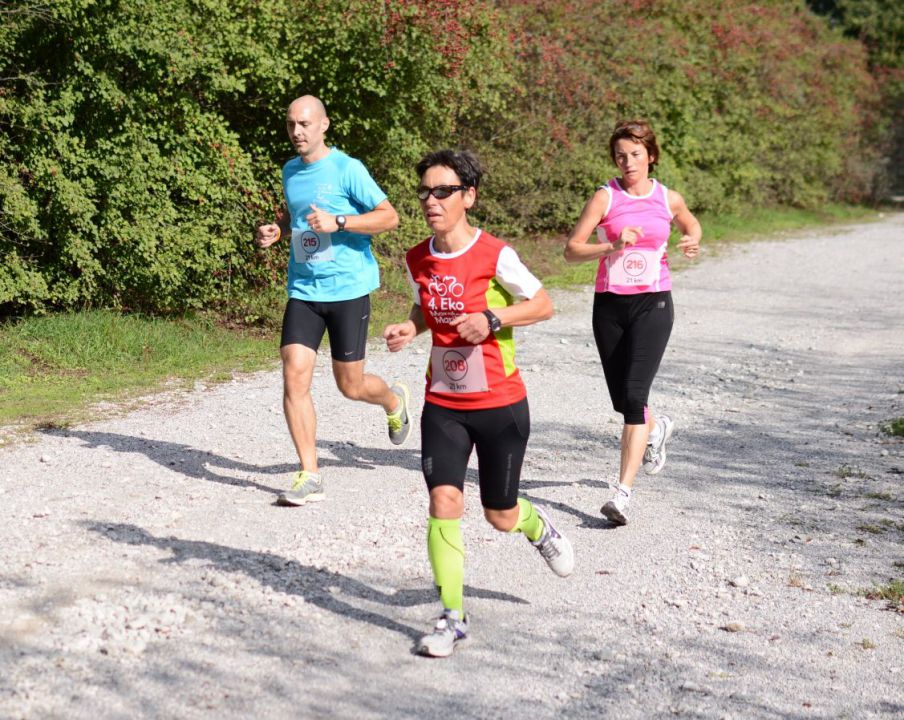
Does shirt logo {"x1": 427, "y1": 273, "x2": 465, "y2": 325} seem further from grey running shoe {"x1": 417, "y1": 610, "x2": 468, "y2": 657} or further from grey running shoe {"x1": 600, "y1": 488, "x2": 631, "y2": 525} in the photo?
grey running shoe {"x1": 600, "y1": 488, "x2": 631, "y2": 525}

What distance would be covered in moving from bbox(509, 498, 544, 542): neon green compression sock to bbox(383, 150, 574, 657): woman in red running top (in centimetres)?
24

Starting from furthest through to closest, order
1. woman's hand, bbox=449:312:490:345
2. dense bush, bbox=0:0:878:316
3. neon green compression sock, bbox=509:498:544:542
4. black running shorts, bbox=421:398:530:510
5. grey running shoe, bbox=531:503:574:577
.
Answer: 1. dense bush, bbox=0:0:878:316
2. grey running shoe, bbox=531:503:574:577
3. neon green compression sock, bbox=509:498:544:542
4. black running shorts, bbox=421:398:530:510
5. woman's hand, bbox=449:312:490:345

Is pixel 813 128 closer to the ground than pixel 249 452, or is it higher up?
higher up

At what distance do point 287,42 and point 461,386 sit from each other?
27.2 ft

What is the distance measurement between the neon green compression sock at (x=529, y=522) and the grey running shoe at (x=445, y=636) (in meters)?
0.47

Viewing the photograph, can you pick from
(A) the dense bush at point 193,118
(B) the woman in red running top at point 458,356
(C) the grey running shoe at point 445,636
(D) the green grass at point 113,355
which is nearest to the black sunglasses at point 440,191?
(B) the woman in red running top at point 458,356

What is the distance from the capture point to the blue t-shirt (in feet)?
21.1

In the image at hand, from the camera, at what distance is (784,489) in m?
6.97

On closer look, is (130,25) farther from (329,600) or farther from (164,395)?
(329,600)

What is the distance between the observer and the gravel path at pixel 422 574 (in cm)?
414

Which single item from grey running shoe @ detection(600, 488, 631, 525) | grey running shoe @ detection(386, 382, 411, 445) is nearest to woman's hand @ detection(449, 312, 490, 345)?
grey running shoe @ detection(600, 488, 631, 525)

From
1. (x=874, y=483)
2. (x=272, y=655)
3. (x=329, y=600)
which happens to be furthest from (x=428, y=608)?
(x=874, y=483)

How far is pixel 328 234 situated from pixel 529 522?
2.35 meters

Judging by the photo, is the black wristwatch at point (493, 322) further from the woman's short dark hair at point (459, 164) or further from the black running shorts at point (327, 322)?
the black running shorts at point (327, 322)
